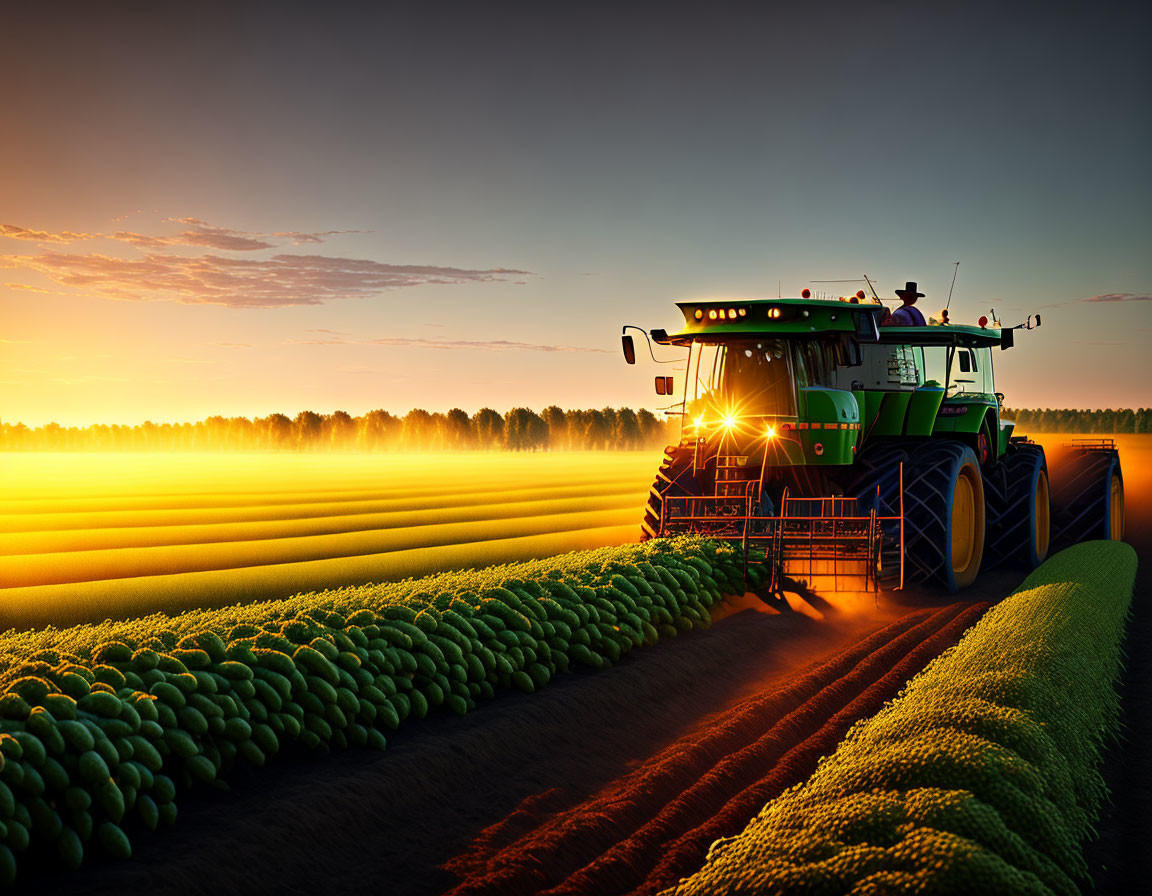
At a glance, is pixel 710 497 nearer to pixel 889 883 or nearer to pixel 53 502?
pixel 889 883

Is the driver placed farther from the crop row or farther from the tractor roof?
the crop row

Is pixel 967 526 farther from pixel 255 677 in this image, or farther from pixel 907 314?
pixel 255 677

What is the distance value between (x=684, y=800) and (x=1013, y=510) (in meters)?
10.7

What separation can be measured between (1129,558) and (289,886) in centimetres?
1484

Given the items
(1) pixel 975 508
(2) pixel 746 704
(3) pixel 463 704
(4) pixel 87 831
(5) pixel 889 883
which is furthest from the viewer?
(1) pixel 975 508

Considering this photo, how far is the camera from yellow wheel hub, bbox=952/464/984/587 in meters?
13.0

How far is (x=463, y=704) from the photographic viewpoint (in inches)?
272

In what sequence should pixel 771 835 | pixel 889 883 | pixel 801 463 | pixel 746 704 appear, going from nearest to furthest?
pixel 889 883 → pixel 771 835 → pixel 746 704 → pixel 801 463

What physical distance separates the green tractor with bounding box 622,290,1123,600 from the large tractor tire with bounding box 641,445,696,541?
0.02 meters

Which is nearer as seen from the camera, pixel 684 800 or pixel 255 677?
pixel 684 800

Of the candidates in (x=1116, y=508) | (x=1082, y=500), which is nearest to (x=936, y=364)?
(x=1082, y=500)

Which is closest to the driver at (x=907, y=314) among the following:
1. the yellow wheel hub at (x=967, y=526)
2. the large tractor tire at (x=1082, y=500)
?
the yellow wheel hub at (x=967, y=526)

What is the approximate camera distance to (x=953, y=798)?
4289mm

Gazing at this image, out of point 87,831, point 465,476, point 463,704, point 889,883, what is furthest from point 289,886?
point 465,476
